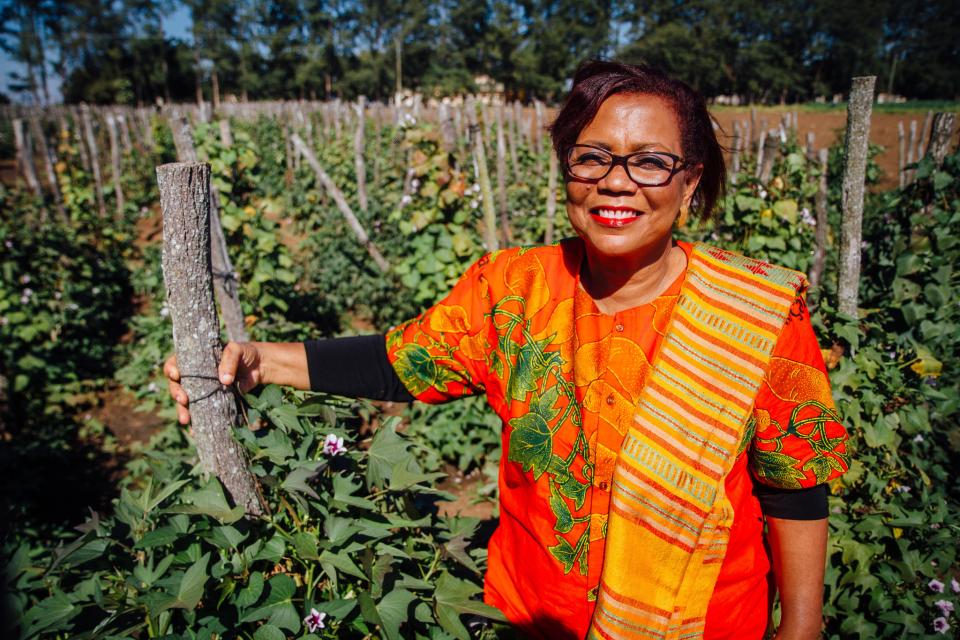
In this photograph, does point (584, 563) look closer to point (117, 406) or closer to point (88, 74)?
point (117, 406)

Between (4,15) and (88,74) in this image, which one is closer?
(88,74)

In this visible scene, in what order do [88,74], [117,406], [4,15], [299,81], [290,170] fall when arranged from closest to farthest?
[117,406] < [290,170] < [88,74] < [4,15] < [299,81]

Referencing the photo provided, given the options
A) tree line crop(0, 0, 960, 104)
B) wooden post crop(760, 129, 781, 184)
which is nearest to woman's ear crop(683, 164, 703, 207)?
wooden post crop(760, 129, 781, 184)

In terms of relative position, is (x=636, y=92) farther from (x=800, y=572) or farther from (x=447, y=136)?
(x=447, y=136)

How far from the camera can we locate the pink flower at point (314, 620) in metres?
1.27

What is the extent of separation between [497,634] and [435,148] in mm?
4336

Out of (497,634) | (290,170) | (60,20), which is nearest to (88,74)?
(60,20)

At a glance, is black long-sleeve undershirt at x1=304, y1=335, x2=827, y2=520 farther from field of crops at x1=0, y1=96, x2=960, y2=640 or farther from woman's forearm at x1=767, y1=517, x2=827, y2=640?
woman's forearm at x1=767, y1=517, x2=827, y2=640

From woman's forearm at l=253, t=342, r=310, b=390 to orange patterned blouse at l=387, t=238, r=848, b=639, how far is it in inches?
19.9

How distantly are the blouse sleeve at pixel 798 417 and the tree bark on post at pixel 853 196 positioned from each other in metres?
1.62

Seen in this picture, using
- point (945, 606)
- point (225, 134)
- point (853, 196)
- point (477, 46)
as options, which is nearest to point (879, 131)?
point (853, 196)

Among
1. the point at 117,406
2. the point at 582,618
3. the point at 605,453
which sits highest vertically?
the point at 605,453

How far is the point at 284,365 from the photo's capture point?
157 cm

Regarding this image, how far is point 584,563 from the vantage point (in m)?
1.27
